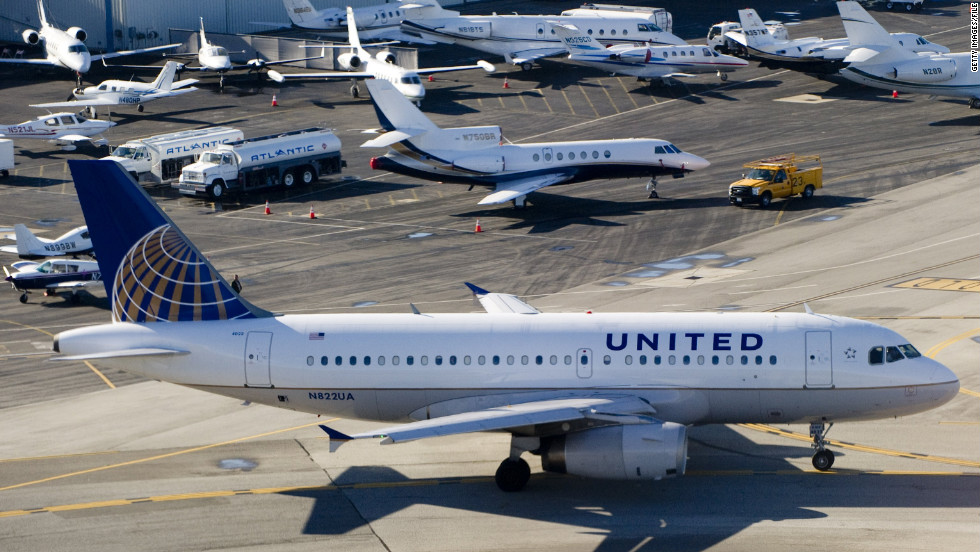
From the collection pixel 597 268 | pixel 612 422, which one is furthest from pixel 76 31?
pixel 612 422

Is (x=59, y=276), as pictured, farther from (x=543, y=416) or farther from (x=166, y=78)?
(x=166, y=78)

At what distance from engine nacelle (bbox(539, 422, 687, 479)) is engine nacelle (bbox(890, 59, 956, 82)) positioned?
59532 millimetres

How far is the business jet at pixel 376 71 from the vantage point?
9031 centimetres

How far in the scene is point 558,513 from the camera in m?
30.3

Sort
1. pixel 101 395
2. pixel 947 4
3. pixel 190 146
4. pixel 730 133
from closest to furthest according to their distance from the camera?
1. pixel 101 395
2. pixel 190 146
3. pixel 730 133
4. pixel 947 4

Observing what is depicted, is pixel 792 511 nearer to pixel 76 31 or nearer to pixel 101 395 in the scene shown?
pixel 101 395

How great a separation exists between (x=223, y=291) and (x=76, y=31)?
7750 cm

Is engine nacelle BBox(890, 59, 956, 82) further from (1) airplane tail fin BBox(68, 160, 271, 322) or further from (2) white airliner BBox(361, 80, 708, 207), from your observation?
(1) airplane tail fin BBox(68, 160, 271, 322)

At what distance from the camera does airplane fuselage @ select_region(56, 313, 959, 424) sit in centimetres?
3170

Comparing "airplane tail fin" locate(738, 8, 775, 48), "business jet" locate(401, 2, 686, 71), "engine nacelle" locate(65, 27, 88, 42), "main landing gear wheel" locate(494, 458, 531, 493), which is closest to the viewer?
"main landing gear wheel" locate(494, 458, 531, 493)

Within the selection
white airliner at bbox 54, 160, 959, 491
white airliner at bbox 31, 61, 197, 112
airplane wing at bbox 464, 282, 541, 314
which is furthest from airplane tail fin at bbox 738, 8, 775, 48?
white airliner at bbox 54, 160, 959, 491

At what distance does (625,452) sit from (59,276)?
32.7m

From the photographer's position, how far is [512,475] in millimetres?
31562

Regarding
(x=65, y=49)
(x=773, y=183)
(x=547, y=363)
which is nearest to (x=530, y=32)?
(x=65, y=49)
